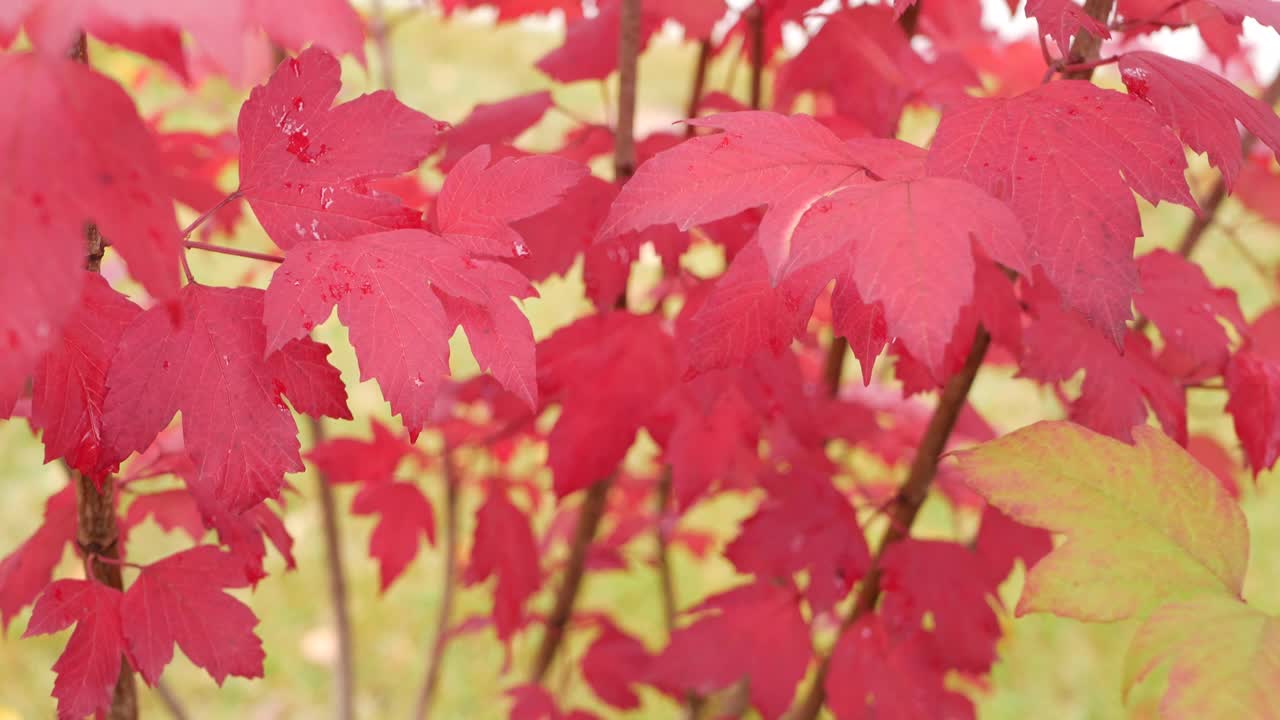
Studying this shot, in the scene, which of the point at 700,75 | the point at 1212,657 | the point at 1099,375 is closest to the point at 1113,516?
the point at 1212,657

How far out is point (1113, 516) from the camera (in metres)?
0.65

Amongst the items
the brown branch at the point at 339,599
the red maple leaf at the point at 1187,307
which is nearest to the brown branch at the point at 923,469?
the red maple leaf at the point at 1187,307

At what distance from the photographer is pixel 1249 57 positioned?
1896mm

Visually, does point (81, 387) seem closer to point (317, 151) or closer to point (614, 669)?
point (317, 151)

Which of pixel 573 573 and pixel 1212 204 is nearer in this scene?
pixel 1212 204

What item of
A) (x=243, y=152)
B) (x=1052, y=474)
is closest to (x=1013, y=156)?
(x=1052, y=474)

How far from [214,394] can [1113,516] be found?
0.57 m

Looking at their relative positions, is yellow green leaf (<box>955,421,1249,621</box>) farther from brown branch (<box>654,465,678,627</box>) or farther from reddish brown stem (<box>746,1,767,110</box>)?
brown branch (<box>654,465,678,627</box>)

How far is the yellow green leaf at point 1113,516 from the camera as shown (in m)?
0.63

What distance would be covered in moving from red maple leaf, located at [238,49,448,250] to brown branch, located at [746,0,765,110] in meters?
0.57

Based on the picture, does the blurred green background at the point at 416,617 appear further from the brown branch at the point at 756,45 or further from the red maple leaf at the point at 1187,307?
the red maple leaf at the point at 1187,307

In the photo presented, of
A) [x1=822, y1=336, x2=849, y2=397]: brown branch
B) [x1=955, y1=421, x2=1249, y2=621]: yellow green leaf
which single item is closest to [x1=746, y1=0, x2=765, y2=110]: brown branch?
[x1=822, y1=336, x2=849, y2=397]: brown branch

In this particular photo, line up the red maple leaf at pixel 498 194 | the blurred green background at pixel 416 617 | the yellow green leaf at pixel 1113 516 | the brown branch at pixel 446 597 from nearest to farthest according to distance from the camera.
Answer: the yellow green leaf at pixel 1113 516 < the red maple leaf at pixel 498 194 < the brown branch at pixel 446 597 < the blurred green background at pixel 416 617

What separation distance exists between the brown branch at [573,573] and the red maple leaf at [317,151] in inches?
25.8
